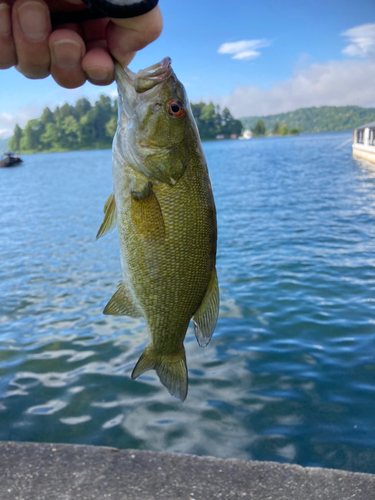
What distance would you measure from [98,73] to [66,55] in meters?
0.17

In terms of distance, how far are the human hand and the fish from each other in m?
0.15

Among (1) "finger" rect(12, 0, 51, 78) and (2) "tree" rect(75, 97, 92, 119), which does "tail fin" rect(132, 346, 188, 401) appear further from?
(2) "tree" rect(75, 97, 92, 119)

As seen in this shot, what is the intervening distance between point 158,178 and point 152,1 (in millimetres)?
734

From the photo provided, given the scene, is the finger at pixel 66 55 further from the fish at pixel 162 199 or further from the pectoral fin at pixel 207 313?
the pectoral fin at pixel 207 313

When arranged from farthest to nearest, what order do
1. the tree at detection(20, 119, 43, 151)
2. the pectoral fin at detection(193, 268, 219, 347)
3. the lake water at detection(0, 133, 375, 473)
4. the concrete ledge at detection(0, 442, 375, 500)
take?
the tree at detection(20, 119, 43, 151)
the lake water at detection(0, 133, 375, 473)
the concrete ledge at detection(0, 442, 375, 500)
the pectoral fin at detection(193, 268, 219, 347)

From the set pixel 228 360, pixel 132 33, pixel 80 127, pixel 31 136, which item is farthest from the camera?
pixel 31 136

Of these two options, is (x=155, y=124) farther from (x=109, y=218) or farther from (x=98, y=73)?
(x=109, y=218)

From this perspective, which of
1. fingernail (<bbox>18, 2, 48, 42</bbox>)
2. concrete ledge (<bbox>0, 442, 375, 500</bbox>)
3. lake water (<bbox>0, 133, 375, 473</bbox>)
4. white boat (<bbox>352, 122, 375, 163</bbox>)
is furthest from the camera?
white boat (<bbox>352, 122, 375, 163</bbox>)

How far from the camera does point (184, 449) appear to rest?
582 cm

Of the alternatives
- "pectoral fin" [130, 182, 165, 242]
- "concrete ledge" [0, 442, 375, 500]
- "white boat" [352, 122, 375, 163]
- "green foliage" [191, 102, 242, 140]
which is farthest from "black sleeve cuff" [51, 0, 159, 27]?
"green foliage" [191, 102, 242, 140]

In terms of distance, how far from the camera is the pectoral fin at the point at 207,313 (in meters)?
2.27

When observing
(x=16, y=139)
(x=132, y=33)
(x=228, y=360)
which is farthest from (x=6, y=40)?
(x=16, y=139)

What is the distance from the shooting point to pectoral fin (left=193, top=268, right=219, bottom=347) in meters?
2.27

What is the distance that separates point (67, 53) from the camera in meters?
2.20
